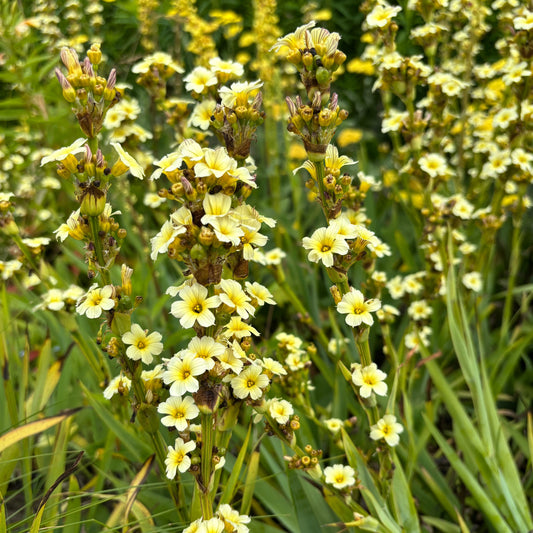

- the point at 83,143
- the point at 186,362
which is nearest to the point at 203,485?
the point at 186,362

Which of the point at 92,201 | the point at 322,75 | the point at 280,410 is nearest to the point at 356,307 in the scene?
the point at 280,410

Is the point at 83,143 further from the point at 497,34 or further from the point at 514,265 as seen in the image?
the point at 497,34

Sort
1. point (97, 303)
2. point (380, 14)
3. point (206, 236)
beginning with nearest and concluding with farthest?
1. point (206, 236)
2. point (97, 303)
3. point (380, 14)

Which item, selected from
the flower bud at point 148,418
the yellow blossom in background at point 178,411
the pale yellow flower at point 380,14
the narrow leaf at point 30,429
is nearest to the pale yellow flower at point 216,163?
the yellow blossom in background at point 178,411

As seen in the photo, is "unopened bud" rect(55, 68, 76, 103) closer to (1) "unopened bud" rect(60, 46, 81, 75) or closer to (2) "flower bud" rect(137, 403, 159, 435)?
(1) "unopened bud" rect(60, 46, 81, 75)

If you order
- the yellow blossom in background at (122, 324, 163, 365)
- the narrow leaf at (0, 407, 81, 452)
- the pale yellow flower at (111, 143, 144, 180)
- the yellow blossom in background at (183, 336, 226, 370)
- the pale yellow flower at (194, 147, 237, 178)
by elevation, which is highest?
the pale yellow flower at (194, 147, 237, 178)

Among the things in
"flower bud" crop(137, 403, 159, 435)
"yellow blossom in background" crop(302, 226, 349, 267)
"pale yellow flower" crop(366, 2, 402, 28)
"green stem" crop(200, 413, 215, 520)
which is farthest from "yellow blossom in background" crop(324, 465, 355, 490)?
"pale yellow flower" crop(366, 2, 402, 28)

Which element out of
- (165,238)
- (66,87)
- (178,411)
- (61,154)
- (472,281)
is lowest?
(472,281)

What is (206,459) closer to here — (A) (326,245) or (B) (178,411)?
(B) (178,411)

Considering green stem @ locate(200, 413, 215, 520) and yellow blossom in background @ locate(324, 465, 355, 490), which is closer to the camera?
green stem @ locate(200, 413, 215, 520)

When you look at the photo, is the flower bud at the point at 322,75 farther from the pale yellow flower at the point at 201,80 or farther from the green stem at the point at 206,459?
the green stem at the point at 206,459

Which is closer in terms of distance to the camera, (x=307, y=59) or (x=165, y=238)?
(x=165, y=238)

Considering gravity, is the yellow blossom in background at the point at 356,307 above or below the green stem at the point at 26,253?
above

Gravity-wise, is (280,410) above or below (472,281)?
above
